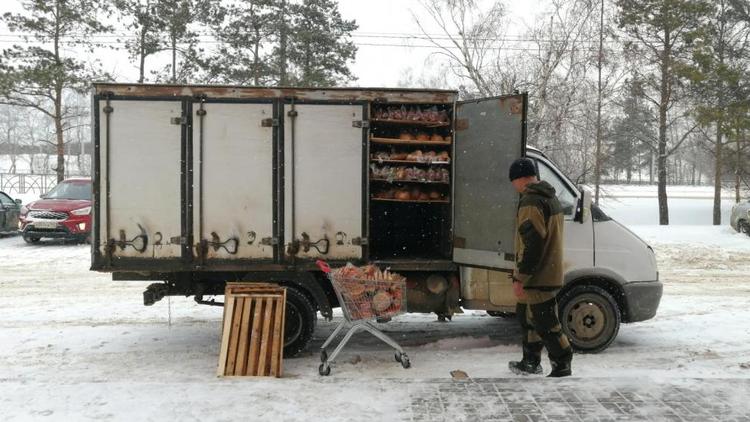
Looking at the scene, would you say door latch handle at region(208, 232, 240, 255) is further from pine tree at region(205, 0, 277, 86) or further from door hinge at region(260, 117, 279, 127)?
pine tree at region(205, 0, 277, 86)

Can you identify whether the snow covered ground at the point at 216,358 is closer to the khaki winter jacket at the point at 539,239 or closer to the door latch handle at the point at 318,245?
the khaki winter jacket at the point at 539,239

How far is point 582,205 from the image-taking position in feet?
23.1

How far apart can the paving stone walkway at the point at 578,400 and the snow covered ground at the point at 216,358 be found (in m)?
0.14

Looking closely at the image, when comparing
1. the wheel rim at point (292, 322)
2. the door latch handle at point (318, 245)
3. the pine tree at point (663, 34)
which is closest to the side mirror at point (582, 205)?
the door latch handle at point (318, 245)

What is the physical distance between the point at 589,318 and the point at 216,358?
4097mm

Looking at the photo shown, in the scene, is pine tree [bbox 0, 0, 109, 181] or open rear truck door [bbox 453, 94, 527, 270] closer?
open rear truck door [bbox 453, 94, 527, 270]

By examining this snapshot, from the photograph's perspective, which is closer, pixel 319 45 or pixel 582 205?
pixel 582 205

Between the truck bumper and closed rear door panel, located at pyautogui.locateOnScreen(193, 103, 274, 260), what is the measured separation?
3983 mm

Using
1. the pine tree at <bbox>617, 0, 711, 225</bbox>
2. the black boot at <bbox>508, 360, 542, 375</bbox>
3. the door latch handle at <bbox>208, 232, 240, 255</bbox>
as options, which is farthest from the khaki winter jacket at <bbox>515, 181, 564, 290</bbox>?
the pine tree at <bbox>617, 0, 711, 225</bbox>

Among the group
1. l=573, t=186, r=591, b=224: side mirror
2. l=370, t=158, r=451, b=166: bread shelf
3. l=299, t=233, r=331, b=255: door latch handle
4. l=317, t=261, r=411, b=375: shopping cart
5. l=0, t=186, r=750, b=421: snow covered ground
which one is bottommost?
l=0, t=186, r=750, b=421: snow covered ground

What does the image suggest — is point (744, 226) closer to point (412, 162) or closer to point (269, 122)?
point (412, 162)

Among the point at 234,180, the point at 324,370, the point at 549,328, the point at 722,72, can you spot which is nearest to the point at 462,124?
the point at 549,328

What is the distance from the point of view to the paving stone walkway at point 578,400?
4988mm

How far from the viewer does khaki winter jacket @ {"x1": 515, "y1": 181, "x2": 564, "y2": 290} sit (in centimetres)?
570
